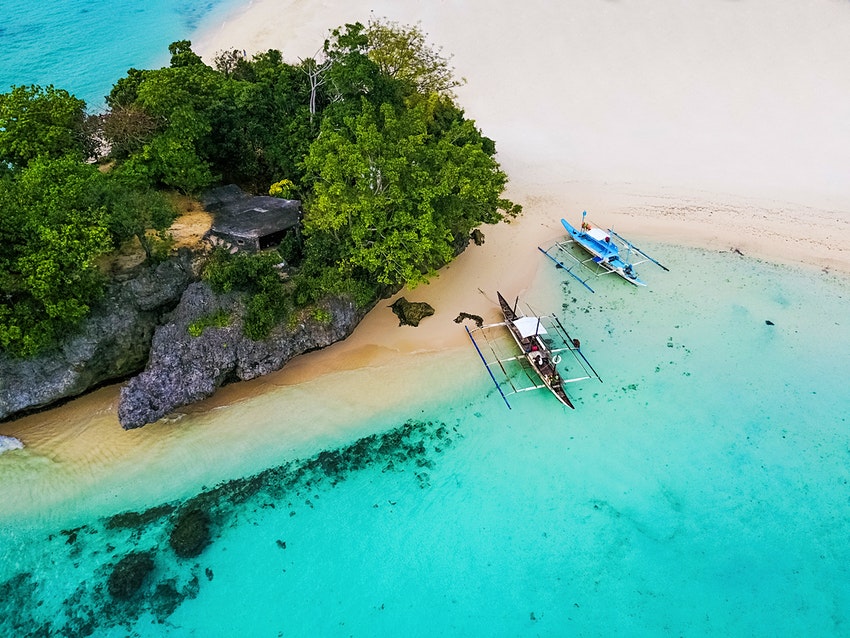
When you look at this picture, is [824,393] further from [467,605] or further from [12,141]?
[12,141]

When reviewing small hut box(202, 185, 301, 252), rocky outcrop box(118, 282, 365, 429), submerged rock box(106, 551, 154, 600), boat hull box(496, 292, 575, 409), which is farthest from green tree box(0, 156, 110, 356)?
boat hull box(496, 292, 575, 409)

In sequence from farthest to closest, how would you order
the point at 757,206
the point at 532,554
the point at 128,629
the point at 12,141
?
the point at 757,206, the point at 12,141, the point at 532,554, the point at 128,629

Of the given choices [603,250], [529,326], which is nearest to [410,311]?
[529,326]

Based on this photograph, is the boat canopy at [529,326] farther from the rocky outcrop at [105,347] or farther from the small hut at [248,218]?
the rocky outcrop at [105,347]

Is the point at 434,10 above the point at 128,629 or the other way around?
above

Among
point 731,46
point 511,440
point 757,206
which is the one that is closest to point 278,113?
point 511,440

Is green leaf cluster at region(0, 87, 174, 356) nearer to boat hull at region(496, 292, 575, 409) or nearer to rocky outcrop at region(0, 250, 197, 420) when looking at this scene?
rocky outcrop at region(0, 250, 197, 420)
